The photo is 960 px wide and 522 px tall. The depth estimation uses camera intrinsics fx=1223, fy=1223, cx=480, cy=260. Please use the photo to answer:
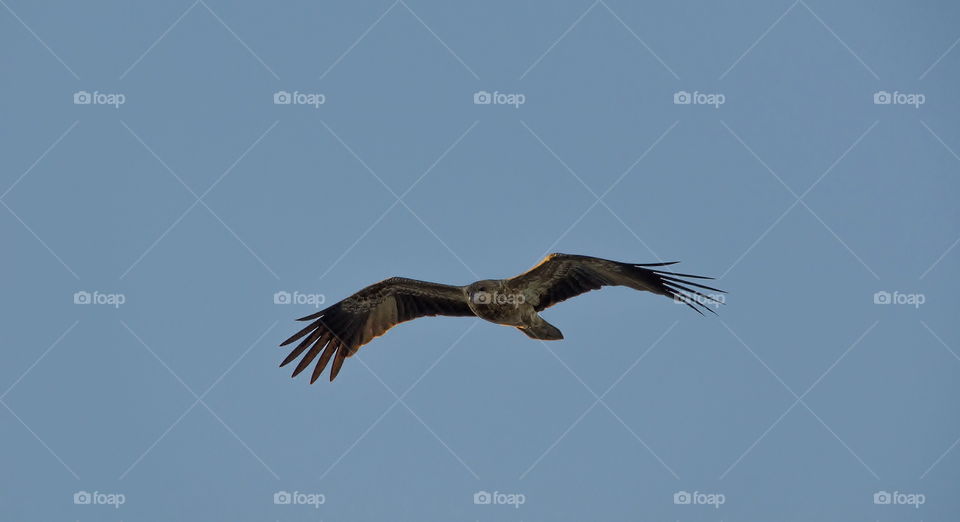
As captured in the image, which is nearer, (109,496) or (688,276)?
(688,276)

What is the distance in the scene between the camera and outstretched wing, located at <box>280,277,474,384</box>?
2223 centimetres

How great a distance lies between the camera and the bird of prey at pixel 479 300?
20812 millimetres

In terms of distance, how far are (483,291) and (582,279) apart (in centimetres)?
175

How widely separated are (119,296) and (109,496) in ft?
14.5

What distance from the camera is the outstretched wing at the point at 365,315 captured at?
2223cm

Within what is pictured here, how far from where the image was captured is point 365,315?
2253cm

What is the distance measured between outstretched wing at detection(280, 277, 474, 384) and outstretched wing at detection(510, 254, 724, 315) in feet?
5.38

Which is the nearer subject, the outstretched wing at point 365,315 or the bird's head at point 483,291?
the bird's head at point 483,291

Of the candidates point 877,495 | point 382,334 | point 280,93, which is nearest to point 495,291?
point 382,334

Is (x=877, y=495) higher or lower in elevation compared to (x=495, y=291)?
lower

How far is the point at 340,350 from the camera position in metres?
22.4

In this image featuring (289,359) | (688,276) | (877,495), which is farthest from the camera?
(877,495)

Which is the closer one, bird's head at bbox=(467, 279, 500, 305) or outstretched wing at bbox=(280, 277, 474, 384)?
bird's head at bbox=(467, 279, 500, 305)

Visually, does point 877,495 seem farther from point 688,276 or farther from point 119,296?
point 119,296
